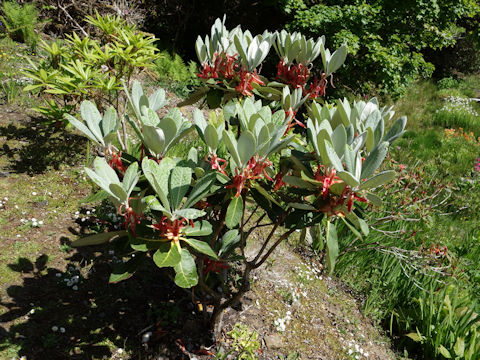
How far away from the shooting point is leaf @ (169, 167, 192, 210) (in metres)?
1.09

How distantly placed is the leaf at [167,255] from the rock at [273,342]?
48.7 inches

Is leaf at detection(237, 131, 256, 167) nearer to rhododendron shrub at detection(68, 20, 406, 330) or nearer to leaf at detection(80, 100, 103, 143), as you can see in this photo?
rhododendron shrub at detection(68, 20, 406, 330)

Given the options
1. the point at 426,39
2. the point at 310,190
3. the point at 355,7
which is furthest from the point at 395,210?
the point at 426,39

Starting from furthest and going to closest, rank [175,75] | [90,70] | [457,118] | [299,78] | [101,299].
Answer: [457,118], [175,75], [90,70], [101,299], [299,78]

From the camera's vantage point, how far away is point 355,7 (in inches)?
226

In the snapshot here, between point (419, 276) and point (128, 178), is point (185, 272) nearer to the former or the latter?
point (128, 178)

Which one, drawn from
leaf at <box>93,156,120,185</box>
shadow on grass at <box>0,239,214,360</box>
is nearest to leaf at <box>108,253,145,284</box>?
leaf at <box>93,156,120,185</box>

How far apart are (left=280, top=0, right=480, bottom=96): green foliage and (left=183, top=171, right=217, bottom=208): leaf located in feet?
16.3

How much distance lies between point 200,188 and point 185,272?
0.91 feet

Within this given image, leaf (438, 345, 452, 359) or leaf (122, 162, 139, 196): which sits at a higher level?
leaf (122, 162, 139, 196)

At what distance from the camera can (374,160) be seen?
1.10 metres

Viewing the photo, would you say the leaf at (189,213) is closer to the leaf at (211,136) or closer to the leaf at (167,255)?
the leaf at (167,255)

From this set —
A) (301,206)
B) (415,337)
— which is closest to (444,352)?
(415,337)

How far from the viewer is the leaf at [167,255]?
3.46 feet
